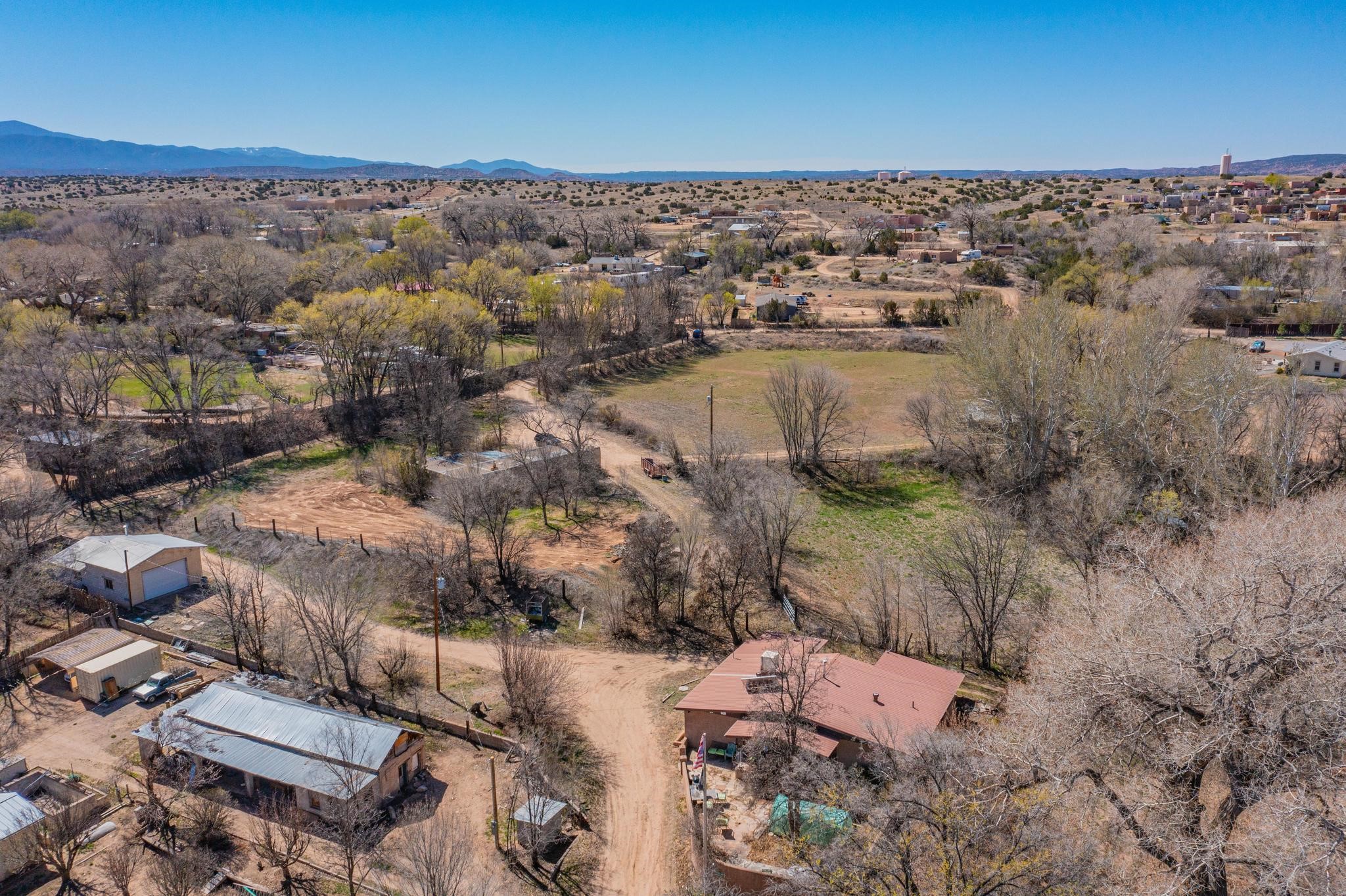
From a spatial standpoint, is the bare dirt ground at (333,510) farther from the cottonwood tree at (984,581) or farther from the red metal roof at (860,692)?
the cottonwood tree at (984,581)

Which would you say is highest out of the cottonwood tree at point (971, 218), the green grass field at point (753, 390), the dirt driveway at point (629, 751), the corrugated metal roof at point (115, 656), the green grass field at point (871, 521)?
the cottonwood tree at point (971, 218)

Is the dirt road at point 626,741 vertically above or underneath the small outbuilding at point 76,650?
underneath

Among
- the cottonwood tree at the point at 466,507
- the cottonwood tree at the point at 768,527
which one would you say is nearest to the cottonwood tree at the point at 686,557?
the cottonwood tree at the point at 768,527

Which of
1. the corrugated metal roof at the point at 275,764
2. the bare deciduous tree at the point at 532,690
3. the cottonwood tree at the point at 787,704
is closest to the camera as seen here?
the corrugated metal roof at the point at 275,764

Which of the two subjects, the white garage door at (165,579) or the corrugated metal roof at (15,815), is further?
the white garage door at (165,579)

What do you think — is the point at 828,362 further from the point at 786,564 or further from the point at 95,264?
the point at 95,264

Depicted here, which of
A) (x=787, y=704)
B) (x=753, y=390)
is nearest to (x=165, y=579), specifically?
(x=787, y=704)
